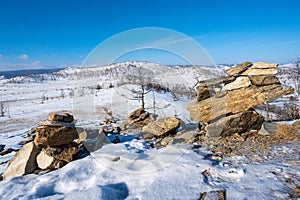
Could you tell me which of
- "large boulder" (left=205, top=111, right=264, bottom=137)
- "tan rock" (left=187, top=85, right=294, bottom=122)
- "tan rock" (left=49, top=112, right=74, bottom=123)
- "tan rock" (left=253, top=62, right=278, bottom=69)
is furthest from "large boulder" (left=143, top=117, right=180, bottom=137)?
"tan rock" (left=253, top=62, right=278, bottom=69)

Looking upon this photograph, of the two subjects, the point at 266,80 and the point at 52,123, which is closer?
the point at 52,123

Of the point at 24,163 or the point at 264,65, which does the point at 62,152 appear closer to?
the point at 24,163

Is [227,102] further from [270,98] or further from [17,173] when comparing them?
[17,173]

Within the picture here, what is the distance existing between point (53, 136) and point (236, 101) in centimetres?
772

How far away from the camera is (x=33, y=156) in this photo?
6.87m

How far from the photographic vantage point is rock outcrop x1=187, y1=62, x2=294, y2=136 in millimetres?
8048

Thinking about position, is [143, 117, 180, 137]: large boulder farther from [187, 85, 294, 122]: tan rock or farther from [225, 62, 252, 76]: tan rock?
[225, 62, 252, 76]: tan rock

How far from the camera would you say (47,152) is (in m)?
6.85

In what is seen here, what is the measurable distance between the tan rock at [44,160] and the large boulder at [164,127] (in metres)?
4.68

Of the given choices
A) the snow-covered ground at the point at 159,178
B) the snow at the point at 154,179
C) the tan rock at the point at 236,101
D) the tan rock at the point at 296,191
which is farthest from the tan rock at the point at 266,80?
the tan rock at the point at 296,191

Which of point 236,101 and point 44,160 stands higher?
point 236,101

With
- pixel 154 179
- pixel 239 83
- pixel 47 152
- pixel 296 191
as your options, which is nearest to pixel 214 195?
pixel 154 179

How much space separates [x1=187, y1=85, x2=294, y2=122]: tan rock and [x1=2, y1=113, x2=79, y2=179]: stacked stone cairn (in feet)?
19.1

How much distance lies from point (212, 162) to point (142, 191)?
233 cm
